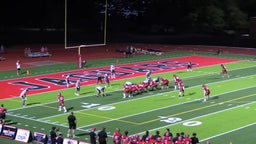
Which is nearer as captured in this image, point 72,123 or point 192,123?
point 72,123

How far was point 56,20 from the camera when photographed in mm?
63656

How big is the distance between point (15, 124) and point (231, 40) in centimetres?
4620

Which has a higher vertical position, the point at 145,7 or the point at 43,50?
the point at 145,7

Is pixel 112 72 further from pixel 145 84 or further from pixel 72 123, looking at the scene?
pixel 72 123

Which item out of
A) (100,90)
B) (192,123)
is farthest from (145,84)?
(192,123)

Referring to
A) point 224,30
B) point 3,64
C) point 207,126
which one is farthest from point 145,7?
point 207,126

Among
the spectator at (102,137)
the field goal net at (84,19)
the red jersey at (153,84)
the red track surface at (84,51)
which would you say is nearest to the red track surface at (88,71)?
the red jersey at (153,84)

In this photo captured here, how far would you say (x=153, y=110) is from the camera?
90.9 ft

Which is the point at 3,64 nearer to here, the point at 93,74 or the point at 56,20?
the point at 93,74

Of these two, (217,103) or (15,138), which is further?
(217,103)

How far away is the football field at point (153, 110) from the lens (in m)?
23.7

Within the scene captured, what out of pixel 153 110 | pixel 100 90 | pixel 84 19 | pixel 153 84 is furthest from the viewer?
pixel 84 19

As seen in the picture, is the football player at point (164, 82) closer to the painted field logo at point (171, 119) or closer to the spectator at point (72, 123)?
the painted field logo at point (171, 119)

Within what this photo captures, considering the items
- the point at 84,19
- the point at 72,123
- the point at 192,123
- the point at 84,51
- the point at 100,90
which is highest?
the point at 84,19
